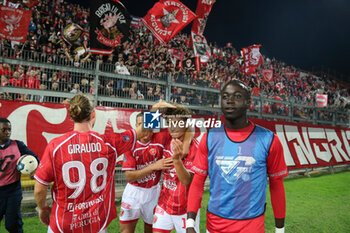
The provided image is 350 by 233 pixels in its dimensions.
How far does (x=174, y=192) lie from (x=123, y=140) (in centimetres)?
108

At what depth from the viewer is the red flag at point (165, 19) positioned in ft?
30.7

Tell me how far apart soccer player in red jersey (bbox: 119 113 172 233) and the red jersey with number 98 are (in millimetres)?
906

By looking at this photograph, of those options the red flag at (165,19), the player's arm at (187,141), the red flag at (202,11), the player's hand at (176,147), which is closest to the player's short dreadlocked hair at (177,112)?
the player's arm at (187,141)

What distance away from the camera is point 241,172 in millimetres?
2289

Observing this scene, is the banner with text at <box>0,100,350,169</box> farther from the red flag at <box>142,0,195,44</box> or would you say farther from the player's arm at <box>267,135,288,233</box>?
the player's arm at <box>267,135,288,233</box>

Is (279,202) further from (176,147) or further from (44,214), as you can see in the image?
(44,214)

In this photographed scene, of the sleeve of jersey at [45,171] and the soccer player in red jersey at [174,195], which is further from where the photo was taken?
the soccer player in red jersey at [174,195]

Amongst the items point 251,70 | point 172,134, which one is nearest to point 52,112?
point 172,134

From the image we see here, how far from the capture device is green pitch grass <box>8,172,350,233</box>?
5.04 meters

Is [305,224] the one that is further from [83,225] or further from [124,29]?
[124,29]

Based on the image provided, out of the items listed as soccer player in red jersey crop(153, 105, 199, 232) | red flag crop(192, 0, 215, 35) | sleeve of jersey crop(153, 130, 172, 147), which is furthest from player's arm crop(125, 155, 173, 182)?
red flag crop(192, 0, 215, 35)

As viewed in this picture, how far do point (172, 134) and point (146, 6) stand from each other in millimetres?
32106

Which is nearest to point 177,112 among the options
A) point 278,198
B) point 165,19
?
point 278,198

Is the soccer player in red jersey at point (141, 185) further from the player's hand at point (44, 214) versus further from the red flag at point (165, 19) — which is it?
the red flag at point (165, 19)
